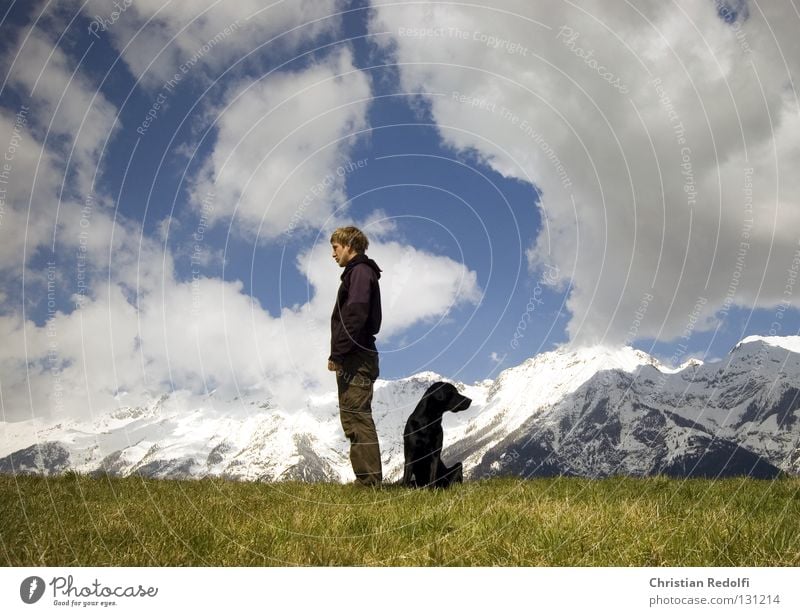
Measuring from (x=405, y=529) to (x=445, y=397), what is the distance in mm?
4549

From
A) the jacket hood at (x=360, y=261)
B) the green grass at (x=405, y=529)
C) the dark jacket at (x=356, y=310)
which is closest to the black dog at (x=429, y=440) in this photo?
the green grass at (x=405, y=529)

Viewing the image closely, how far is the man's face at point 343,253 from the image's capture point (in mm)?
11148

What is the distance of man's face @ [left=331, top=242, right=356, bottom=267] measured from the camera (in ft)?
36.6

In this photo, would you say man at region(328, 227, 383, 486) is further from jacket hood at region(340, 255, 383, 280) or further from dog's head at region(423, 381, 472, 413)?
dog's head at region(423, 381, 472, 413)

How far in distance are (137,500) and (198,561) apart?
4320 millimetres

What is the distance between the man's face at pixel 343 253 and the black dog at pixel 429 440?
110 inches

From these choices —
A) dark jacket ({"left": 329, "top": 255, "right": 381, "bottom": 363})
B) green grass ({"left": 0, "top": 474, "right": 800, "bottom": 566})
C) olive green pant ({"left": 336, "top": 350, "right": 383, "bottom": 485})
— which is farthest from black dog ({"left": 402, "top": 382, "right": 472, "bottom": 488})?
dark jacket ({"left": 329, "top": 255, "right": 381, "bottom": 363})

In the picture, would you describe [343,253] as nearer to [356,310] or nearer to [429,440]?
[356,310]

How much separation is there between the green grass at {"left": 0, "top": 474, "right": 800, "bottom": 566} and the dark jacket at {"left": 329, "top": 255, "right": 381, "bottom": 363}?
256 cm

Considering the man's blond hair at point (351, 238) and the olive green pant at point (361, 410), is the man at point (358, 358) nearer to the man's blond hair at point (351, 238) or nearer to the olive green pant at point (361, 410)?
the olive green pant at point (361, 410)

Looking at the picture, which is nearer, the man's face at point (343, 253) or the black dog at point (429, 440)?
the black dog at point (429, 440)

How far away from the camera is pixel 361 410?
1075cm
